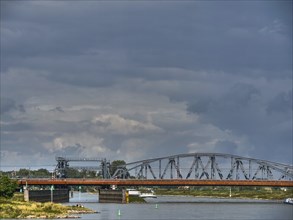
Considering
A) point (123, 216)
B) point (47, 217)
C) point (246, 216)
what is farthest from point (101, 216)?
point (246, 216)

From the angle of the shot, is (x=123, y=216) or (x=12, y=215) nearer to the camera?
(x=12, y=215)

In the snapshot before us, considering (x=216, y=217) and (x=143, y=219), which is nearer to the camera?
A: (x=143, y=219)

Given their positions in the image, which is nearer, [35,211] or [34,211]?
[34,211]

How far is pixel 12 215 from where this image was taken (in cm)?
15700

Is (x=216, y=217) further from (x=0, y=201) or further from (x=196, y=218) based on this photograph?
(x=0, y=201)

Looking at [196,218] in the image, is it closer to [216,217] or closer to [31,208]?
[216,217]

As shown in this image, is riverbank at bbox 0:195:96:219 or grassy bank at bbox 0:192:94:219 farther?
grassy bank at bbox 0:192:94:219

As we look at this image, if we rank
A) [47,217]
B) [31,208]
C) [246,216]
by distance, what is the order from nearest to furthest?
[47,217], [31,208], [246,216]

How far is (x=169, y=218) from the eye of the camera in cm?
16788

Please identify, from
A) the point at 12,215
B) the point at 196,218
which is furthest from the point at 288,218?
the point at 12,215

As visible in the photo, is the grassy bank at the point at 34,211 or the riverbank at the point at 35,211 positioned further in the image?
the grassy bank at the point at 34,211

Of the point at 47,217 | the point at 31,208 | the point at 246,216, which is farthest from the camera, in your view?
the point at 246,216

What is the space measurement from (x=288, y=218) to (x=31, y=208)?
57.5 metres

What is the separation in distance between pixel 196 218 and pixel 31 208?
36.1 metres
